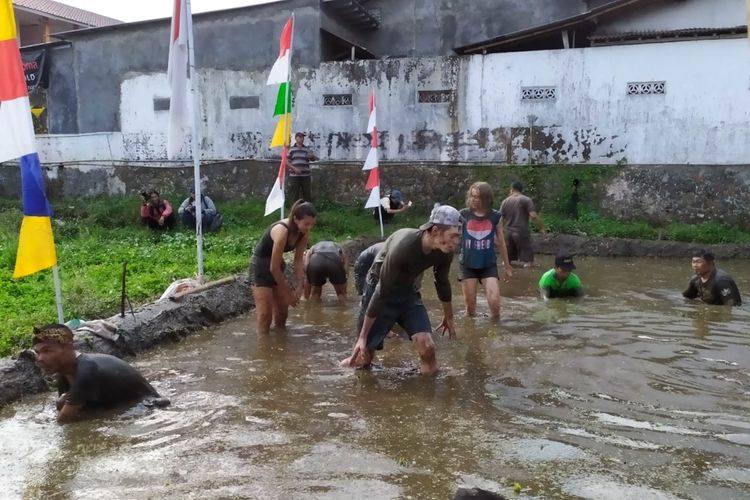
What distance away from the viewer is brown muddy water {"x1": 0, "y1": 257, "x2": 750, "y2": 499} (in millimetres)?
4109

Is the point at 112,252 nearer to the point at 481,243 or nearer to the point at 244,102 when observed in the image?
the point at 481,243

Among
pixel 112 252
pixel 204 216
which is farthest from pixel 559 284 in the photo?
pixel 204 216

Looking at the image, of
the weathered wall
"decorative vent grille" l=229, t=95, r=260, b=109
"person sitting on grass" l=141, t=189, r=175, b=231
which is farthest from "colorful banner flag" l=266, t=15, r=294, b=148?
"decorative vent grille" l=229, t=95, r=260, b=109

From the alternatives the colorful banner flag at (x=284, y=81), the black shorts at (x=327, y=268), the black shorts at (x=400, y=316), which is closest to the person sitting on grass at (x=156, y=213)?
the colorful banner flag at (x=284, y=81)

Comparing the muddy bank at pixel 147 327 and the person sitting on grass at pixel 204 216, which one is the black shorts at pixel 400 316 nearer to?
the muddy bank at pixel 147 327

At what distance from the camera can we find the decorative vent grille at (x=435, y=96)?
17141mm

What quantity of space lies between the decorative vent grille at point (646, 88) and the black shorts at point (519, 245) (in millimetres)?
5875

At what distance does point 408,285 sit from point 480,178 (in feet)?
35.7

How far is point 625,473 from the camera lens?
4.16 meters

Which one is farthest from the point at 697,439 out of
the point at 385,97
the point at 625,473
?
the point at 385,97

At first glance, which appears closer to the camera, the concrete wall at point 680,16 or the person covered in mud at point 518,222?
the person covered in mud at point 518,222

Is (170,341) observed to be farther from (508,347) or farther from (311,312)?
(508,347)

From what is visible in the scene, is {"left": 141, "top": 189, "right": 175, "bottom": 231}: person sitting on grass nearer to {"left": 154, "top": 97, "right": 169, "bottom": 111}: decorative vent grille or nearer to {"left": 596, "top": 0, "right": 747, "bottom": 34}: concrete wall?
{"left": 154, "top": 97, "right": 169, "bottom": 111}: decorative vent grille

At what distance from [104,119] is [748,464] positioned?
62.0 ft
